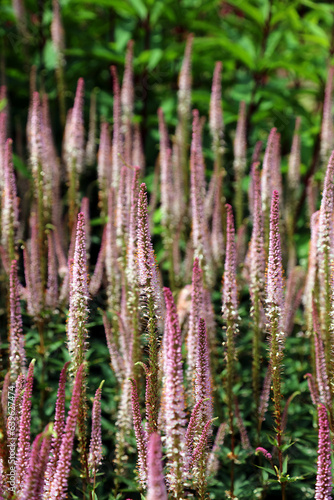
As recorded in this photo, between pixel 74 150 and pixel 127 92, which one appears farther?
pixel 127 92

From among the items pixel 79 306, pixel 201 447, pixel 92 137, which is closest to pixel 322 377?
pixel 201 447

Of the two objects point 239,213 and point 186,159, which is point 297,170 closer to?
point 239,213

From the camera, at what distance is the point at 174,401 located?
72.2 inches

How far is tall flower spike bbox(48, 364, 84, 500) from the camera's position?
5.62 feet

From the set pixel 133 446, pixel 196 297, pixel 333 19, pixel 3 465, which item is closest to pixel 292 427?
pixel 133 446

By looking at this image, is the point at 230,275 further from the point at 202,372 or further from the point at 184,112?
the point at 184,112

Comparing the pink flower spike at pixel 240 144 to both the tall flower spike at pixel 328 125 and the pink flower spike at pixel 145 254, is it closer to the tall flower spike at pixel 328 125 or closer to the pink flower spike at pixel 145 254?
the tall flower spike at pixel 328 125

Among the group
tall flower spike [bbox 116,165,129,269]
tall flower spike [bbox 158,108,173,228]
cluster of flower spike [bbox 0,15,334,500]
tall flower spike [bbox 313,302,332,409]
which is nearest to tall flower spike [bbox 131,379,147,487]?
cluster of flower spike [bbox 0,15,334,500]

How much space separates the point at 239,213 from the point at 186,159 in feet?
2.61

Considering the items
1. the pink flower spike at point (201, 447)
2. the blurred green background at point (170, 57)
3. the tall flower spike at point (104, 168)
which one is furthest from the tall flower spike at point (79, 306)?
the blurred green background at point (170, 57)

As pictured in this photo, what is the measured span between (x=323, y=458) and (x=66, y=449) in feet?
3.17

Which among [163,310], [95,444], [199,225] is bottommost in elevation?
[95,444]

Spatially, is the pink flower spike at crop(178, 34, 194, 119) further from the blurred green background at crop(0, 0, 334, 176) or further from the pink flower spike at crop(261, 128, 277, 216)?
the pink flower spike at crop(261, 128, 277, 216)

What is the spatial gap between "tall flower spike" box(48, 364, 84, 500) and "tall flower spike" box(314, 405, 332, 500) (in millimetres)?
912
